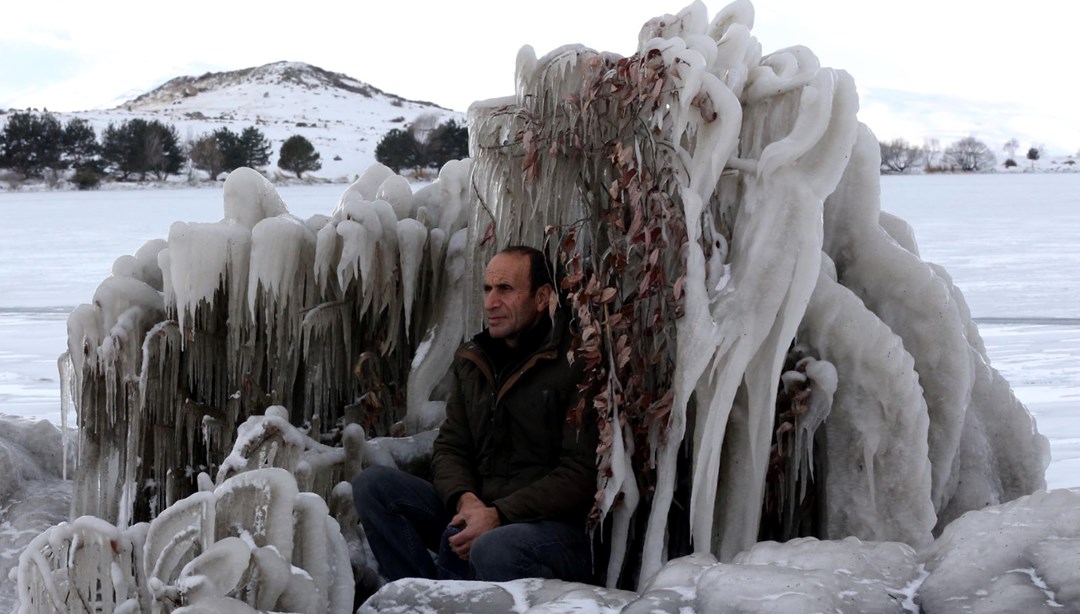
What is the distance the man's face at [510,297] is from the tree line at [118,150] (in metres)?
35.3

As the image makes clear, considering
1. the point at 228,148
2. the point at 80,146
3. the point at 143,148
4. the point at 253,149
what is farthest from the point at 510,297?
the point at 80,146

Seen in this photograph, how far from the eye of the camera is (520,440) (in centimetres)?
367

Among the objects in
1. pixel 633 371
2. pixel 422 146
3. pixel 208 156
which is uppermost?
pixel 422 146

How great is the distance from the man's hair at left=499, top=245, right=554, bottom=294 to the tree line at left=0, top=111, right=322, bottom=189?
35.2 m

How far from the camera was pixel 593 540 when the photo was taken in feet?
12.2

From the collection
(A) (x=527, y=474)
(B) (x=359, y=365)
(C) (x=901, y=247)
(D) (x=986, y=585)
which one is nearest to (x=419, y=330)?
(B) (x=359, y=365)

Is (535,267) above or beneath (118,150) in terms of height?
beneath

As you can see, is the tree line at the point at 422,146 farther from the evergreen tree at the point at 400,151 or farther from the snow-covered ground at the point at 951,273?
the snow-covered ground at the point at 951,273

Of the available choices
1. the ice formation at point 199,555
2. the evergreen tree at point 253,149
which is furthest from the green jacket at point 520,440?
the evergreen tree at point 253,149

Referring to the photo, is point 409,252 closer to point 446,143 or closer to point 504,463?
point 504,463

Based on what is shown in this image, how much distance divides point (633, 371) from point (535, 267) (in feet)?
1.51

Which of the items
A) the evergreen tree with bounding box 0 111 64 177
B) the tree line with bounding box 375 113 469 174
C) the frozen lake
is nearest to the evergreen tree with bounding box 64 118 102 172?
the evergreen tree with bounding box 0 111 64 177

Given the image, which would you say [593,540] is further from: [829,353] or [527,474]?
[829,353]

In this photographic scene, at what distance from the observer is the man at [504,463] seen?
352 centimetres
